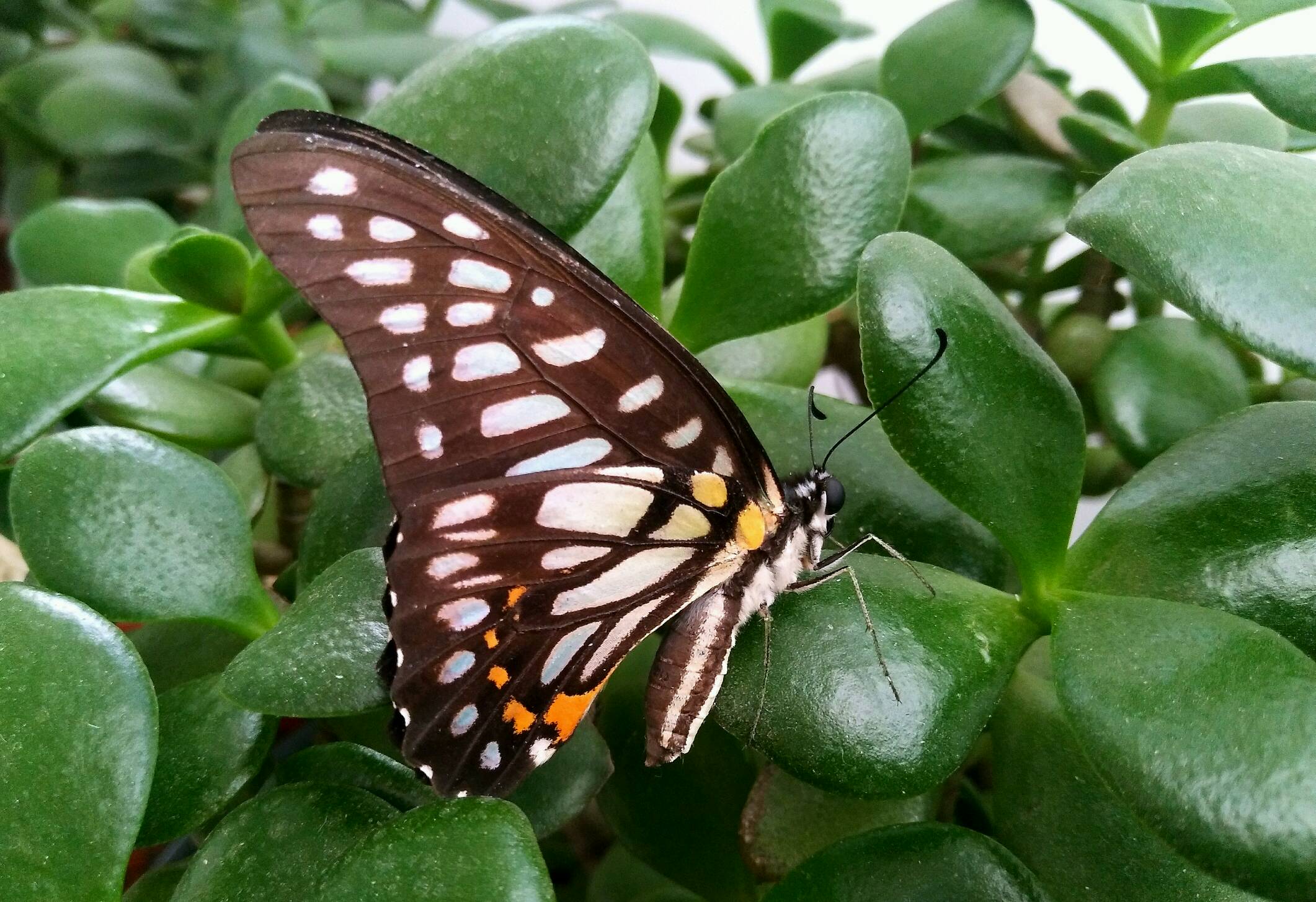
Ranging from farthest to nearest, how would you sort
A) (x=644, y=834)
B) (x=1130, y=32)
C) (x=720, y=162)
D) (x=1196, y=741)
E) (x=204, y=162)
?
1. (x=204, y=162)
2. (x=720, y=162)
3. (x=1130, y=32)
4. (x=644, y=834)
5. (x=1196, y=741)

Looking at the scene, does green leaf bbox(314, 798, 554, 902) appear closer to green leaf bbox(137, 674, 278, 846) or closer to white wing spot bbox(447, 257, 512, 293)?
green leaf bbox(137, 674, 278, 846)

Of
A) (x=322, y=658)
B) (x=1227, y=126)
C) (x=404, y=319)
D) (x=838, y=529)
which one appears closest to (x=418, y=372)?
(x=404, y=319)

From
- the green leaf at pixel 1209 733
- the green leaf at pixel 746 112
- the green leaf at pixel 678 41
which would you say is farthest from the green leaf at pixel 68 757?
the green leaf at pixel 678 41

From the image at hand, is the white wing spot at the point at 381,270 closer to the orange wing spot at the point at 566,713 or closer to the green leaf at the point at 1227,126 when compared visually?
the orange wing spot at the point at 566,713

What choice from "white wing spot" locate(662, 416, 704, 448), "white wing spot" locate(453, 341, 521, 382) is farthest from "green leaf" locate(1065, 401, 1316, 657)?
"white wing spot" locate(453, 341, 521, 382)

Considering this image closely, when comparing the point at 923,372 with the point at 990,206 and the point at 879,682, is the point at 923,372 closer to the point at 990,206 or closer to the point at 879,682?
the point at 879,682

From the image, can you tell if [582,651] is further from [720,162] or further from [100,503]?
[720,162]

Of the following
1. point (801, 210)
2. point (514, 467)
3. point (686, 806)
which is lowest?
point (686, 806)

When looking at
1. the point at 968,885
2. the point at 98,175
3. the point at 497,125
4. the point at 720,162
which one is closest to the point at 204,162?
the point at 98,175
